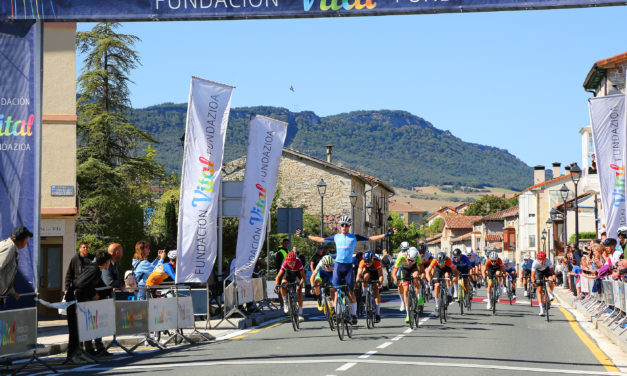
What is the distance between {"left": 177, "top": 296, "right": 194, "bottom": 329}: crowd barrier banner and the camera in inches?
668

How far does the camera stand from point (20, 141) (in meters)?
12.6

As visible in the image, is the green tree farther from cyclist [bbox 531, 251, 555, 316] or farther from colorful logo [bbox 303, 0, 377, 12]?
colorful logo [bbox 303, 0, 377, 12]

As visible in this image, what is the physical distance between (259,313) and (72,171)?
34.2 feet

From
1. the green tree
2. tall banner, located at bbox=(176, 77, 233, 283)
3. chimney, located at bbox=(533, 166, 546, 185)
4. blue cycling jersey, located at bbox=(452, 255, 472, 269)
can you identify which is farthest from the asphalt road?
chimney, located at bbox=(533, 166, 546, 185)

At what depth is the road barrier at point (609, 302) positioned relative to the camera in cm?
1709

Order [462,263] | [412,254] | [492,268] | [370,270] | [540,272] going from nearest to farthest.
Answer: [370,270]
[412,254]
[540,272]
[492,268]
[462,263]

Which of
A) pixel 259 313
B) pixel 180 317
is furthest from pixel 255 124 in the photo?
pixel 180 317

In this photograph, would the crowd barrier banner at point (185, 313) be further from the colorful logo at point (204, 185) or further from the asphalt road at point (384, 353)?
the colorful logo at point (204, 185)

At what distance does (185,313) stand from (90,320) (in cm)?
359

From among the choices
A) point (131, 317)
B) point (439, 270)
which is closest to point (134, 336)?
point (131, 317)

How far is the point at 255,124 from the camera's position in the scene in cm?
2184

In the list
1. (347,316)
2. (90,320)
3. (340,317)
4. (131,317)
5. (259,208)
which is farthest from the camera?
(259,208)

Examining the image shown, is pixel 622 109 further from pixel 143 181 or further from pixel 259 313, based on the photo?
pixel 143 181

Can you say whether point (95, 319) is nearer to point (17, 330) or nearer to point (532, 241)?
point (17, 330)
